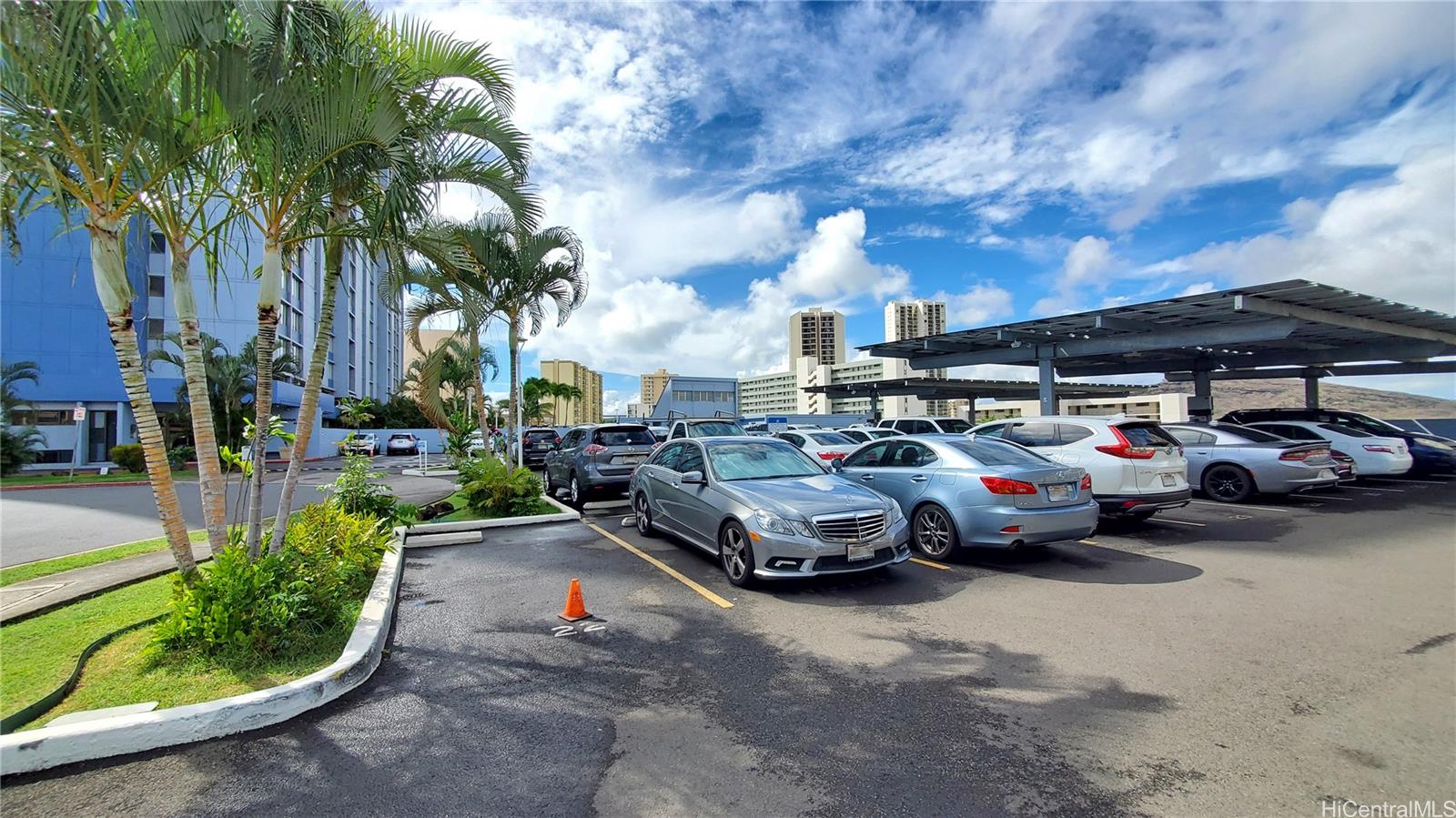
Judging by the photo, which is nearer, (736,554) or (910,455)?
(736,554)

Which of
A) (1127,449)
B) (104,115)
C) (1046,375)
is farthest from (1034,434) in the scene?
(1046,375)

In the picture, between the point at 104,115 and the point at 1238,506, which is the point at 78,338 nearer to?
the point at 104,115

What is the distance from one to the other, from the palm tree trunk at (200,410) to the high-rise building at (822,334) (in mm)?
109781

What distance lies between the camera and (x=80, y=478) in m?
24.3

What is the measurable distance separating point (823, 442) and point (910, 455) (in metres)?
8.19

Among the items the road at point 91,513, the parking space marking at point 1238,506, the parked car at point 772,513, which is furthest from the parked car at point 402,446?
the parking space marking at point 1238,506

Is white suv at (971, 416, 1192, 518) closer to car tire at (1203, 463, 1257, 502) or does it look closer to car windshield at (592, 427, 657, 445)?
car tire at (1203, 463, 1257, 502)

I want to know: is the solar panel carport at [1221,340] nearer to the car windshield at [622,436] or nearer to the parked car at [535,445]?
the car windshield at [622,436]

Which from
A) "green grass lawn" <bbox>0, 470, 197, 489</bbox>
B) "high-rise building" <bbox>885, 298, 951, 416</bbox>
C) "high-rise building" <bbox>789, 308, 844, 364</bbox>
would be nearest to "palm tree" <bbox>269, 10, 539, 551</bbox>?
"green grass lawn" <bbox>0, 470, 197, 489</bbox>

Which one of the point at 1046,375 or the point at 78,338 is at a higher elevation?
the point at 78,338

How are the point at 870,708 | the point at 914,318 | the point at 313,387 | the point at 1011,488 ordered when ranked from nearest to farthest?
the point at 870,708
the point at 313,387
the point at 1011,488
the point at 914,318

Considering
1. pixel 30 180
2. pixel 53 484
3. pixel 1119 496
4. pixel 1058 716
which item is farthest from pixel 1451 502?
pixel 53 484

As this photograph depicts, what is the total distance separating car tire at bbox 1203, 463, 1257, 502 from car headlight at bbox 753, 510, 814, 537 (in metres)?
10.6

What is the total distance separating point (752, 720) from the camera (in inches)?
142
